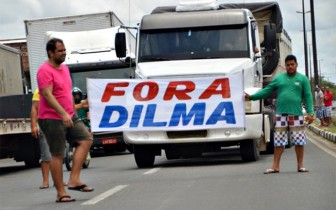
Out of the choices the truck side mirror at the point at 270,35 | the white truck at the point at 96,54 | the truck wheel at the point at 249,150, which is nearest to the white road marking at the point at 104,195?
the truck wheel at the point at 249,150

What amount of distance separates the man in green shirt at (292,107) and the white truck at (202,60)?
1723 mm

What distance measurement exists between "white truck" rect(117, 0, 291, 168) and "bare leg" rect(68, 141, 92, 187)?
4777 millimetres

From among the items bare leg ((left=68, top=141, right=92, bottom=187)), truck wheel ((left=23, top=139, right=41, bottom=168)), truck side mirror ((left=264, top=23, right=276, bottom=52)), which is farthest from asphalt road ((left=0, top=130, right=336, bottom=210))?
truck wheel ((left=23, top=139, right=41, bottom=168))

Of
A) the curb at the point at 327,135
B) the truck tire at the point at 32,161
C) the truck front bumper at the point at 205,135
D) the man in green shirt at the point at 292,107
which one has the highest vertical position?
the man in green shirt at the point at 292,107

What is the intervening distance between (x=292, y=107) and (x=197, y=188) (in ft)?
8.56

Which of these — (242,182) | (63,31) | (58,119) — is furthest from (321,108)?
(58,119)

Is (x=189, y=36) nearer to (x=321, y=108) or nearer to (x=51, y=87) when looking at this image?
(x=51, y=87)

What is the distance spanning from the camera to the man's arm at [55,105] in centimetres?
914

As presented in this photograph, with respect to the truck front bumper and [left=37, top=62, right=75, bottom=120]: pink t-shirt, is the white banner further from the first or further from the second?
[left=37, top=62, right=75, bottom=120]: pink t-shirt

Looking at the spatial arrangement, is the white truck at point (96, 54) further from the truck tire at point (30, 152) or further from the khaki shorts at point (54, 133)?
the khaki shorts at point (54, 133)

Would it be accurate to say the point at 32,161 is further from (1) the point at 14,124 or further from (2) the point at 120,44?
(2) the point at 120,44

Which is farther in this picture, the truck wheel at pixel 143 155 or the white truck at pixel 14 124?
the white truck at pixel 14 124

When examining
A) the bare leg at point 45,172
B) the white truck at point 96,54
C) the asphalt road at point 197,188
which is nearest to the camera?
the asphalt road at point 197,188

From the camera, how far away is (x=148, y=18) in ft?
51.7
